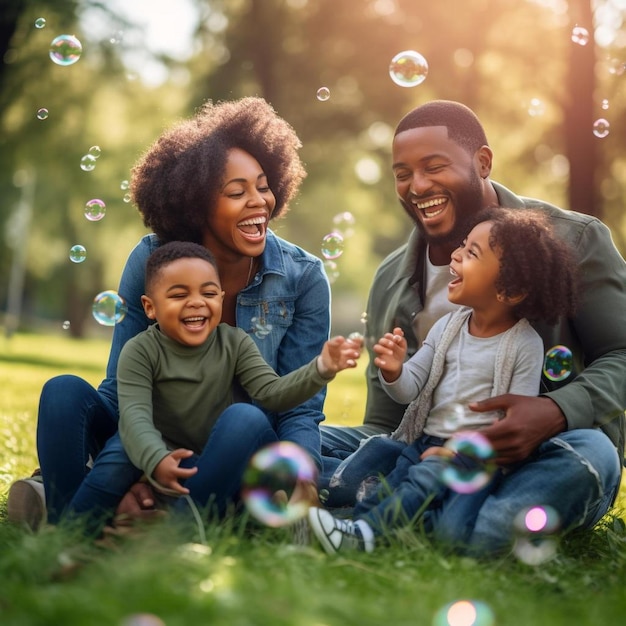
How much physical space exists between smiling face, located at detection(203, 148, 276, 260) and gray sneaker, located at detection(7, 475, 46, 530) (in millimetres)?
1172

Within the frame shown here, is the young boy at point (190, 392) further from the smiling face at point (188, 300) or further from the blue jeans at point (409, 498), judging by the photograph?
the blue jeans at point (409, 498)

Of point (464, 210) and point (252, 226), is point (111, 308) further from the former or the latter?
point (464, 210)

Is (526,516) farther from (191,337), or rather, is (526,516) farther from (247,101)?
(247,101)

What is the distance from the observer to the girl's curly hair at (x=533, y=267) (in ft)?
11.5

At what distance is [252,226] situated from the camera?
12.5ft

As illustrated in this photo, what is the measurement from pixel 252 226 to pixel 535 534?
1564mm

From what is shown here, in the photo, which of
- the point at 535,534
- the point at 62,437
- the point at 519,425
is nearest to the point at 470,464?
the point at 519,425

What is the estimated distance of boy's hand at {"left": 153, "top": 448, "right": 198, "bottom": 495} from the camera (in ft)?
10.1


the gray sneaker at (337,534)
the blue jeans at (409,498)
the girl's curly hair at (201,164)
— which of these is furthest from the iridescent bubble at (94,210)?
the gray sneaker at (337,534)

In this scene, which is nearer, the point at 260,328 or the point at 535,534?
the point at 535,534

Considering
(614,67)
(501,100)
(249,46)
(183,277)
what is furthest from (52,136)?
(183,277)

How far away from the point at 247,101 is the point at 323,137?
14263mm

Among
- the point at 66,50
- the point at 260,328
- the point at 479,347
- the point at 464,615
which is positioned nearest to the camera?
the point at 464,615

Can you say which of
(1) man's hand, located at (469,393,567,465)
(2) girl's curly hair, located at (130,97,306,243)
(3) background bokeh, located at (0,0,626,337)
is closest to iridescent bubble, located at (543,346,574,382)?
(1) man's hand, located at (469,393,567,465)
